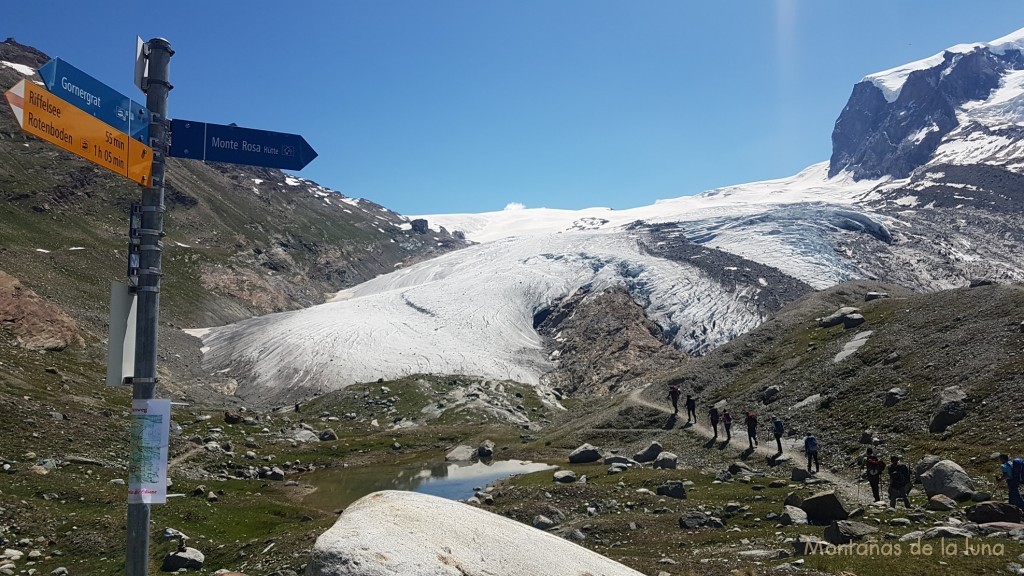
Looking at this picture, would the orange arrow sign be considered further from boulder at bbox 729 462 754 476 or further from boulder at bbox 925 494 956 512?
boulder at bbox 729 462 754 476

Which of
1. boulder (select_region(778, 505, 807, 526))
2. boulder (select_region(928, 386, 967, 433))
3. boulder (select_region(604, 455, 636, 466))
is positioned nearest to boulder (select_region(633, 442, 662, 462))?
boulder (select_region(604, 455, 636, 466))

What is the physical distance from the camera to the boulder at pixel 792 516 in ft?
92.7

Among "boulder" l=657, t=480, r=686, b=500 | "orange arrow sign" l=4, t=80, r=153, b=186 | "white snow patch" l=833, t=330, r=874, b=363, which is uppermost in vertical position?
"orange arrow sign" l=4, t=80, r=153, b=186

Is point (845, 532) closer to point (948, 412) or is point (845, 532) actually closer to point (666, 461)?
point (948, 412)

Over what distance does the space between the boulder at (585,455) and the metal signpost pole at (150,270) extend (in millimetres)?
52809

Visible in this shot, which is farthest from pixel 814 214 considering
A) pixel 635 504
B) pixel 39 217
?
pixel 39 217

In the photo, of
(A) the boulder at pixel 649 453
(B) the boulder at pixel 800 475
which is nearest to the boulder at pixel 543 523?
(B) the boulder at pixel 800 475

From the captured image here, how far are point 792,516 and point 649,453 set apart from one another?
26210 mm

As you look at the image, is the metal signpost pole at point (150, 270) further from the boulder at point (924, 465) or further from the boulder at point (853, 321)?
the boulder at point (853, 321)

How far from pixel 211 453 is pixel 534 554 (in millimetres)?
53541

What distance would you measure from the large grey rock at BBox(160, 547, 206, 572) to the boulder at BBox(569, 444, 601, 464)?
38.1 meters

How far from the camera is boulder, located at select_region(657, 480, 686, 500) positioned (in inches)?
1507

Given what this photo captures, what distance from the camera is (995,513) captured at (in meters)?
23.6

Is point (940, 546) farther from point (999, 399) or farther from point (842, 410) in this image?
point (842, 410)
